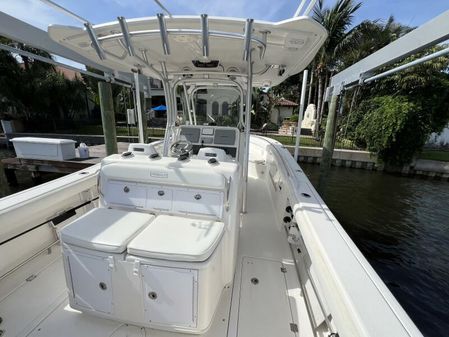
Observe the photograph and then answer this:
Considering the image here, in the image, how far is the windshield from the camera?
4.27 metres

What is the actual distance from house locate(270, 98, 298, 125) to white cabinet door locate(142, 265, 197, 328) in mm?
20436

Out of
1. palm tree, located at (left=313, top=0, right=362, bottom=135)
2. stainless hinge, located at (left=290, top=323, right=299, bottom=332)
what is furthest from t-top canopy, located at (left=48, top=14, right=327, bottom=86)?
palm tree, located at (left=313, top=0, right=362, bottom=135)

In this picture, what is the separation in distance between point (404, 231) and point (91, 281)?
6.96 metres

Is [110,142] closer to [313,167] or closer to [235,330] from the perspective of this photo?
[235,330]

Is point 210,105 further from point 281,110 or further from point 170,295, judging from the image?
point 281,110

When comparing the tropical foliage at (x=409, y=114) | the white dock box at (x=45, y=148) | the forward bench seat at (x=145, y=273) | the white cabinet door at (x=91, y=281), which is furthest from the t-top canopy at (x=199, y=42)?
the tropical foliage at (x=409, y=114)

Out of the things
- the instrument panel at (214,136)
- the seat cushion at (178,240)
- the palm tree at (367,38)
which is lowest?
the seat cushion at (178,240)

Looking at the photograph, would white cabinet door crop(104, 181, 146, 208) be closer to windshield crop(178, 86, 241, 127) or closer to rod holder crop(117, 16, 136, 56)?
rod holder crop(117, 16, 136, 56)

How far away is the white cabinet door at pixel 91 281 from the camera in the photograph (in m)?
1.34

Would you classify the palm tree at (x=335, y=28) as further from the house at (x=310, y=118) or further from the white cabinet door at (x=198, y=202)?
the white cabinet door at (x=198, y=202)

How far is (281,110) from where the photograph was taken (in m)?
22.1

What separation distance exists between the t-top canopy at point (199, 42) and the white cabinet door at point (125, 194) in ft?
3.17

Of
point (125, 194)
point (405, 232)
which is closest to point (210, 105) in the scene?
point (125, 194)

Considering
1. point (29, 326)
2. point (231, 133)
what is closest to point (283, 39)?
point (231, 133)
